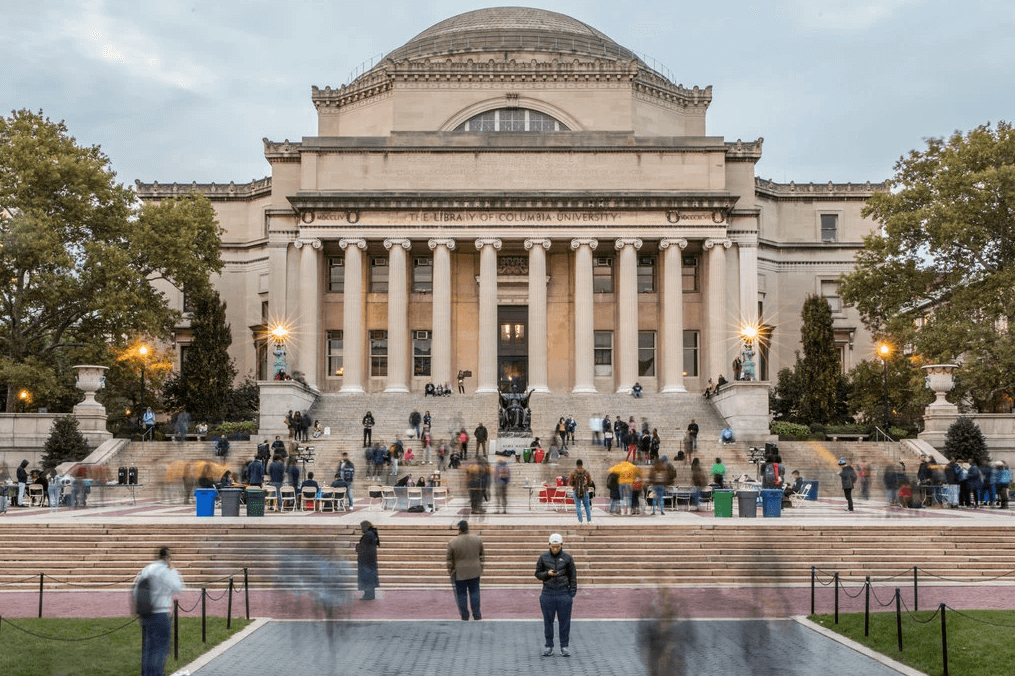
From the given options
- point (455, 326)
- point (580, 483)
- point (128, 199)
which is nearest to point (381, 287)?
point (455, 326)

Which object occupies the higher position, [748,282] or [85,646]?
[748,282]

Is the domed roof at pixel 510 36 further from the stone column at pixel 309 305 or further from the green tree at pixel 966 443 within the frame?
the green tree at pixel 966 443

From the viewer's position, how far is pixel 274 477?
106 feet

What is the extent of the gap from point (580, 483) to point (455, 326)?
110ft

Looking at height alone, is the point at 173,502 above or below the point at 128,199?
below

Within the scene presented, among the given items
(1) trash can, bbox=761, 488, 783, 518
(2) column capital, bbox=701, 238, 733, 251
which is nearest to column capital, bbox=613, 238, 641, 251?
→ (2) column capital, bbox=701, 238, 733, 251

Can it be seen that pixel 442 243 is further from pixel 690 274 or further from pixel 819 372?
pixel 819 372

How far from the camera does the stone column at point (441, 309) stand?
55.3m

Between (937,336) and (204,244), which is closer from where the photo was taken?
(937,336)

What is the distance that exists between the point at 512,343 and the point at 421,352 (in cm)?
498

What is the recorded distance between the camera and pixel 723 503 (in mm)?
28547

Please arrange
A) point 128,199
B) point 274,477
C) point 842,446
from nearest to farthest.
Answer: point 274,477
point 842,446
point 128,199

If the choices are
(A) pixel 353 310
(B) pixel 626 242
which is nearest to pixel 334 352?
(A) pixel 353 310

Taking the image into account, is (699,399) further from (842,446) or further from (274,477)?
(274,477)
